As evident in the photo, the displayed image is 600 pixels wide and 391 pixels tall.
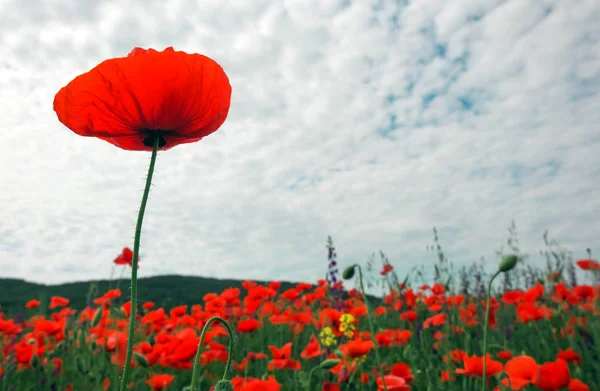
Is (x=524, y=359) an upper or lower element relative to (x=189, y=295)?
lower

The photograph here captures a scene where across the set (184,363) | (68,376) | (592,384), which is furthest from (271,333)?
(592,384)

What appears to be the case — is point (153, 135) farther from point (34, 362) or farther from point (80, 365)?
point (34, 362)

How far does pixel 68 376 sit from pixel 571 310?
14.7ft

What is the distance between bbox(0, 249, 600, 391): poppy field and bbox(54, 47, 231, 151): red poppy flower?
37.9 inches

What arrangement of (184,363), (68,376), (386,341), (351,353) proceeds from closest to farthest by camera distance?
(351,353)
(184,363)
(386,341)
(68,376)

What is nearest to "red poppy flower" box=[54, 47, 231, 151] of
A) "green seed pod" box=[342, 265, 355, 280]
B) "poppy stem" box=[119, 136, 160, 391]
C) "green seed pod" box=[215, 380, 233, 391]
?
"poppy stem" box=[119, 136, 160, 391]

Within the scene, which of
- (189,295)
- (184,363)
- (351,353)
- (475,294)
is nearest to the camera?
(351,353)

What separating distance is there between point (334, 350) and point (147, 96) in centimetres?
205

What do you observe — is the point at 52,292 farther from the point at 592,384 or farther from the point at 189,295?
the point at 592,384

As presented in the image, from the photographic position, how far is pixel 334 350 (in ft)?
8.56

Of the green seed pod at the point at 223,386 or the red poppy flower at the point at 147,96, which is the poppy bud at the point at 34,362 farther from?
the green seed pod at the point at 223,386

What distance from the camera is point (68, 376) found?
11.2 ft

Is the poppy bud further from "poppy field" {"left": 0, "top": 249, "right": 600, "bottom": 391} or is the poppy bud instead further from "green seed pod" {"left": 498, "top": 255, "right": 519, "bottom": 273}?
"green seed pod" {"left": 498, "top": 255, "right": 519, "bottom": 273}

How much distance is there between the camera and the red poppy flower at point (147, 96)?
0.90 m
